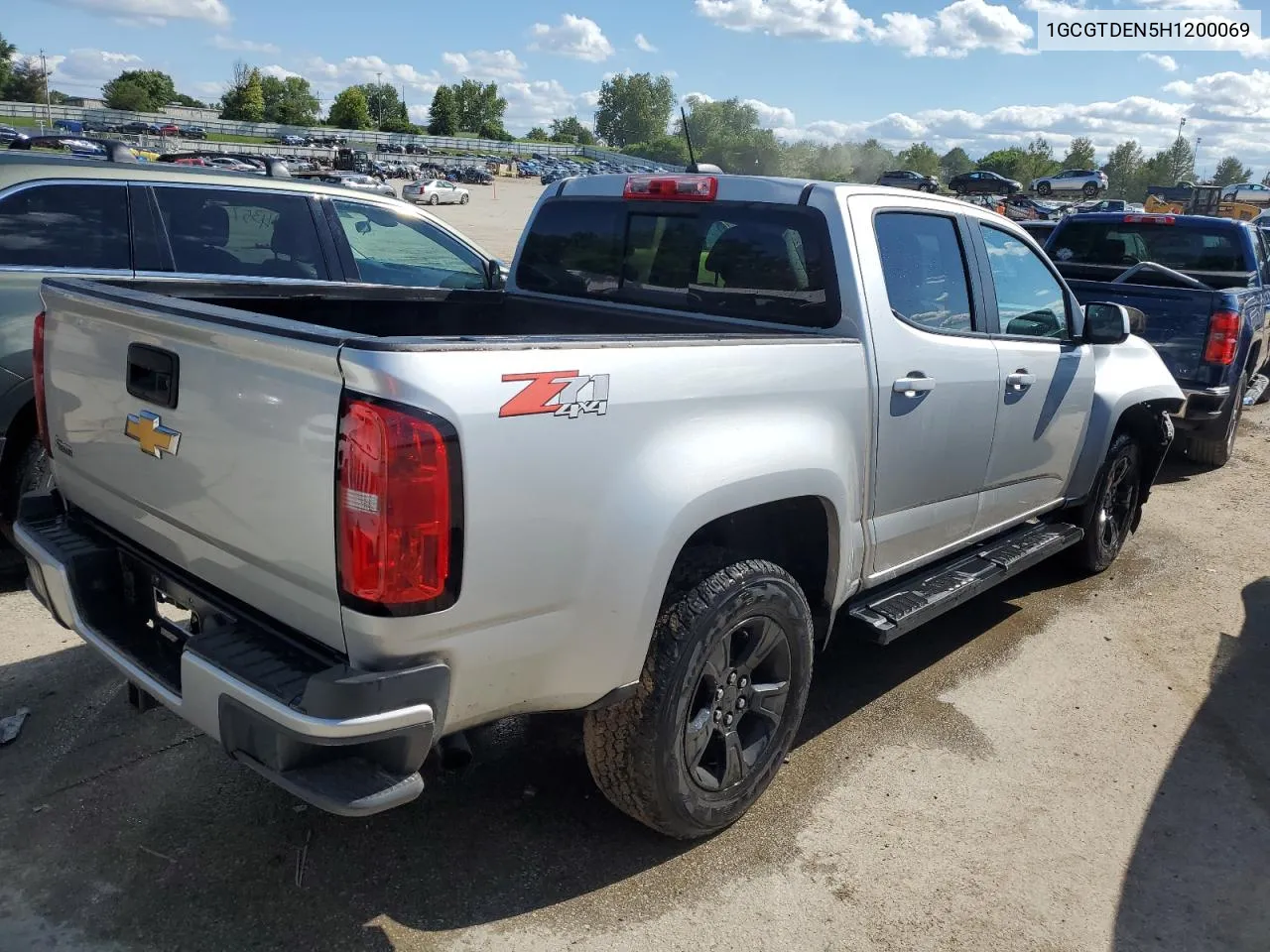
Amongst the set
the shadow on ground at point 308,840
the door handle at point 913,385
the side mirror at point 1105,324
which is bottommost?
the shadow on ground at point 308,840

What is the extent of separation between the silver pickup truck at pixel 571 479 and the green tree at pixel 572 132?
482 ft

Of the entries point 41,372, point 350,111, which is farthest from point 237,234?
point 350,111

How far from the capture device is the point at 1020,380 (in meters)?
4.14

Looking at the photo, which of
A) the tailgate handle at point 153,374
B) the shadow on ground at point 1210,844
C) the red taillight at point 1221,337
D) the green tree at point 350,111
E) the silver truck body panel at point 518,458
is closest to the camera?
the silver truck body panel at point 518,458

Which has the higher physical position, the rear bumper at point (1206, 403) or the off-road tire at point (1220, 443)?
the rear bumper at point (1206, 403)

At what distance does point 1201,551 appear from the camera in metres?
6.30

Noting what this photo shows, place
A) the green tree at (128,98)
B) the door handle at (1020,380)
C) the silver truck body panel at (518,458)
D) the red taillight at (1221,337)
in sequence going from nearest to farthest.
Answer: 1. the silver truck body panel at (518,458)
2. the door handle at (1020,380)
3. the red taillight at (1221,337)
4. the green tree at (128,98)

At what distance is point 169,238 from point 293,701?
12.2 feet

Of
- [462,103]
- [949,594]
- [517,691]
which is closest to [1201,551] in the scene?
[949,594]

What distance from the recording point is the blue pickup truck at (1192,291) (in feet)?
23.1

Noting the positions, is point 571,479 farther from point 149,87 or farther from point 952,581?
point 149,87

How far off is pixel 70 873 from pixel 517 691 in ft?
4.73

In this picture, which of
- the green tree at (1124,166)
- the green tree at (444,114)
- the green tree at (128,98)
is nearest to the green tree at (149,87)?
the green tree at (128,98)

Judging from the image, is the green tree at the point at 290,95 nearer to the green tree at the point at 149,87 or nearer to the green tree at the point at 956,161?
the green tree at the point at 149,87
